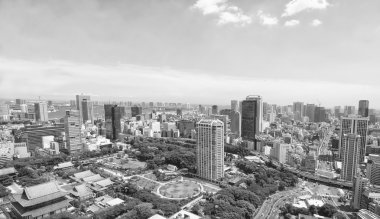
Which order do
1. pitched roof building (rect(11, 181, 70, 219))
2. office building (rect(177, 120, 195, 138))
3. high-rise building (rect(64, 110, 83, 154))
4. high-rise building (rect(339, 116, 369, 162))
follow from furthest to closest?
office building (rect(177, 120, 195, 138)) < high-rise building (rect(64, 110, 83, 154)) < high-rise building (rect(339, 116, 369, 162)) < pitched roof building (rect(11, 181, 70, 219))

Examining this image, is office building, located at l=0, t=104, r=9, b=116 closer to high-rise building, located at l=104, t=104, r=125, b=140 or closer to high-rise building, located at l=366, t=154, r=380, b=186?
high-rise building, located at l=104, t=104, r=125, b=140

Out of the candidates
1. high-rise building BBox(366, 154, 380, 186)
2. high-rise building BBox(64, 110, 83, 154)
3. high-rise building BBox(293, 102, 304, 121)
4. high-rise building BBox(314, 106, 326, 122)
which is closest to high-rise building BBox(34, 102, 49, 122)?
high-rise building BBox(64, 110, 83, 154)

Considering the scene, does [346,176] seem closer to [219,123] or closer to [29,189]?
[219,123]

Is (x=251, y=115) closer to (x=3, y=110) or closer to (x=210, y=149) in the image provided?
(x=210, y=149)

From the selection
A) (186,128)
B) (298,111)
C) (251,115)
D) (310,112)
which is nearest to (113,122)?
(186,128)

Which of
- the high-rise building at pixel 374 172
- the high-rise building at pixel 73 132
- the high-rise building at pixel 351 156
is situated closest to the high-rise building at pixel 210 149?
the high-rise building at pixel 351 156

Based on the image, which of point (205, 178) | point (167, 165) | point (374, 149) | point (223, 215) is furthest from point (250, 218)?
point (374, 149)
